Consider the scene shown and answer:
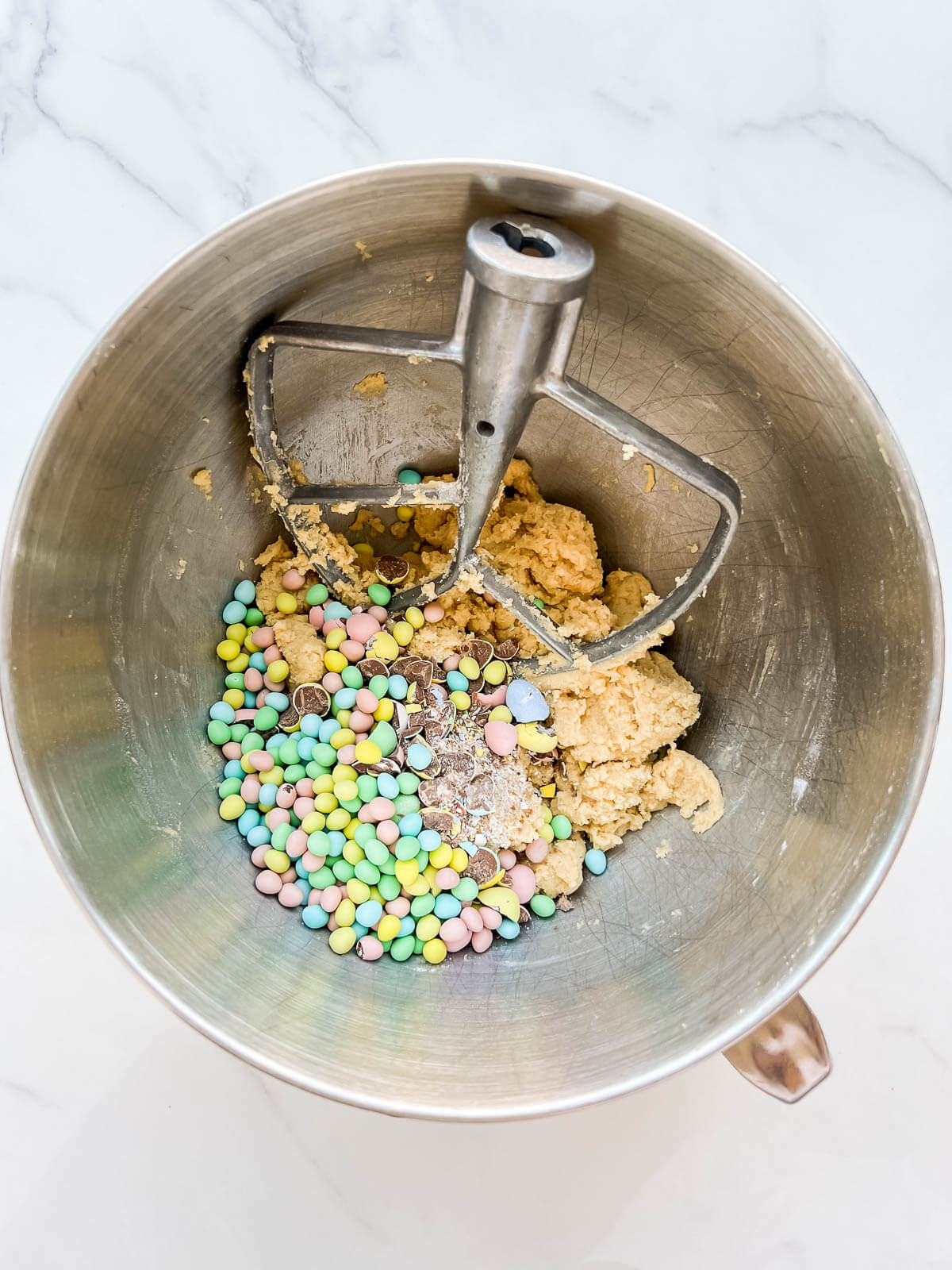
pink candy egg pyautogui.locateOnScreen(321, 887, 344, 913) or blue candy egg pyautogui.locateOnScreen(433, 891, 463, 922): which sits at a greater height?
blue candy egg pyautogui.locateOnScreen(433, 891, 463, 922)

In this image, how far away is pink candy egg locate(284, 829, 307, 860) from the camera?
0.67 m

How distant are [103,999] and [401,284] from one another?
646 mm

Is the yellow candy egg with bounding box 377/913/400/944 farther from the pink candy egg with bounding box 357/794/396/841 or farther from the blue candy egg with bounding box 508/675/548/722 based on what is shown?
the blue candy egg with bounding box 508/675/548/722

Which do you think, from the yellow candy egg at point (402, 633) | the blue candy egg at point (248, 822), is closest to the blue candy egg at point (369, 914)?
the blue candy egg at point (248, 822)

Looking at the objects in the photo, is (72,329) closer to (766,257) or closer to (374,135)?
(374,135)

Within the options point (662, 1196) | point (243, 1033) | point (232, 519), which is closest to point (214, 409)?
point (232, 519)

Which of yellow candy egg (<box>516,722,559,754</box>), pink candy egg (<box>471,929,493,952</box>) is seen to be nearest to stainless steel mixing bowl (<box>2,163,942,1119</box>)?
pink candy egg (<box>471,929,493,952</box>)

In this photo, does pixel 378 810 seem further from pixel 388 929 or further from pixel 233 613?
pixel 233 613

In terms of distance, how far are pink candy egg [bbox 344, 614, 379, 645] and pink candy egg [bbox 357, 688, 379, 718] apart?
0.12ft

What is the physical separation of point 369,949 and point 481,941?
89 millimetres

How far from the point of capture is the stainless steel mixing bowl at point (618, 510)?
1.74 feet

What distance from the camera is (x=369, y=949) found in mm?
642

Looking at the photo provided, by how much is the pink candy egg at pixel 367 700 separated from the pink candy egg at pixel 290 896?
0.50 ft

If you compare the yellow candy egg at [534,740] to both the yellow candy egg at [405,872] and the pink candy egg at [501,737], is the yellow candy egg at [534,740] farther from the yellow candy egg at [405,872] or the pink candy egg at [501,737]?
the yellow candy egg at [405,872]
